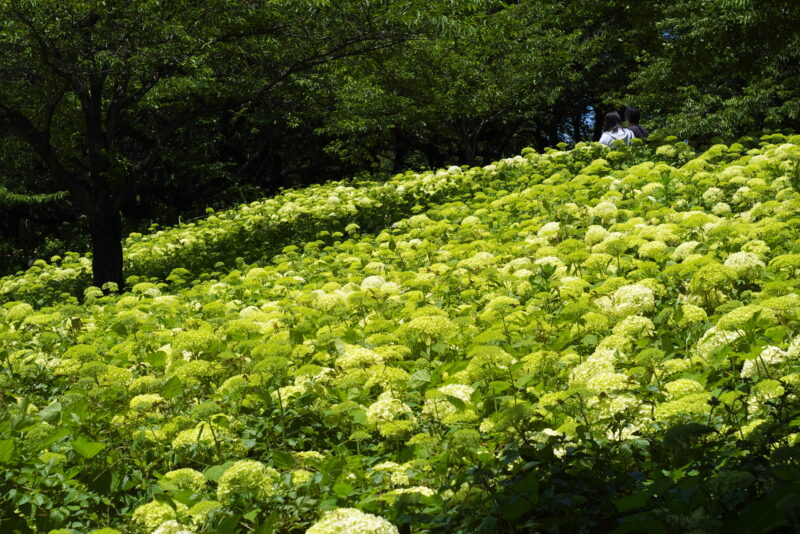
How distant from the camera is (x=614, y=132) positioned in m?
10.5

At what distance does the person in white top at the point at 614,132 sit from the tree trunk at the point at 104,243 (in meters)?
6.63

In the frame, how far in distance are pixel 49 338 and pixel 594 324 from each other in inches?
155

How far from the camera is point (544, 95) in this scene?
676 inches

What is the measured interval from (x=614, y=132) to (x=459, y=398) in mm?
8212

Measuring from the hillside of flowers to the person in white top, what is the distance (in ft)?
13.7

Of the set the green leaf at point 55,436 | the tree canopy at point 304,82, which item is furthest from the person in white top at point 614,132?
the green leaf at point 55,436

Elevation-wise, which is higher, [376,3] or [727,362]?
[376,3]

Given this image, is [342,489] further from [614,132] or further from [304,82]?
[304,82]

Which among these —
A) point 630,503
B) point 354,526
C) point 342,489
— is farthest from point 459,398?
Answer: point 630,503

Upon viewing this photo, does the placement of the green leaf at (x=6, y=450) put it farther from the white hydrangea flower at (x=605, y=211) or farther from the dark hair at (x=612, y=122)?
the dark hair at (x=612, y=122)

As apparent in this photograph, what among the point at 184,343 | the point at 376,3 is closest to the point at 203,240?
the point at 376,3

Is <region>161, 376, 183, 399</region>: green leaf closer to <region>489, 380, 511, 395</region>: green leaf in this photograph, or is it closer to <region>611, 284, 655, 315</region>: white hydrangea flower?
<region>489, 380, 511, 395</region>: green leaf

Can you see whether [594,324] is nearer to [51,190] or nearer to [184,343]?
[184,343]

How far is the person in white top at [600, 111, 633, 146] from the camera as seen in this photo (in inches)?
406
